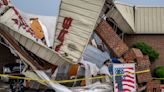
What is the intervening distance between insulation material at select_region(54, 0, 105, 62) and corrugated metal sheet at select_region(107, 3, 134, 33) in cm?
126

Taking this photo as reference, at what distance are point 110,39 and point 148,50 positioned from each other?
2.79 m

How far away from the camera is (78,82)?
13008 mm

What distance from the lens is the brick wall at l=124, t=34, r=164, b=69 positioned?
17250 mm

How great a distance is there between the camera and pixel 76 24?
41.8 ft

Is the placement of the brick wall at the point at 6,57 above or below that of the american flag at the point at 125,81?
above

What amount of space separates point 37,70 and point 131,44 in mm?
5840

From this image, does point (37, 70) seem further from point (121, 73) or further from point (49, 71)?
point (121, 73)

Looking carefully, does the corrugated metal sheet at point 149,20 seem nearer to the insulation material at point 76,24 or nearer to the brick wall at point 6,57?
the insulation material at point 76,24

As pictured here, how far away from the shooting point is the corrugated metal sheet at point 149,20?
17.1 metres

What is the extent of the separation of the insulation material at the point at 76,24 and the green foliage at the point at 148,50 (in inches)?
144

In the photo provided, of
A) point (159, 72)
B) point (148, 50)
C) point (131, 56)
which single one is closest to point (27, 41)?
point (131, 56)

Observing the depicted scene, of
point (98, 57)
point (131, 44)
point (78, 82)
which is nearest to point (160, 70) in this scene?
point (131, 44)

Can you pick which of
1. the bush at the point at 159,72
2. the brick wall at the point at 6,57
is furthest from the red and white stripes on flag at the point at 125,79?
the brick wall at the point at 6,57

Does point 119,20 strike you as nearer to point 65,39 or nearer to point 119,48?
point 119,48
